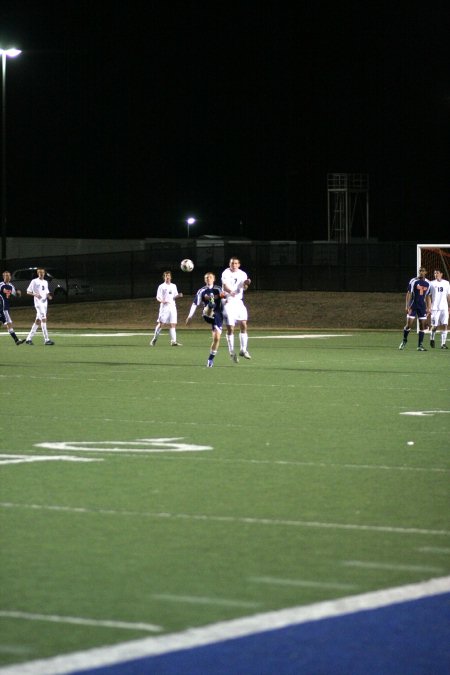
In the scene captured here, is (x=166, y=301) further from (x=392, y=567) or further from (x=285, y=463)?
(x=392, y=567)

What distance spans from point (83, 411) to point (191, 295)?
149ft

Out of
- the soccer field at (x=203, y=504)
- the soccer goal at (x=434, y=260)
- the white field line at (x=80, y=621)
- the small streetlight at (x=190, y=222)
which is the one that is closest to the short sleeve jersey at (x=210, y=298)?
the soccer field at (x=203, y=504)

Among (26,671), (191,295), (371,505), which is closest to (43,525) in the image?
(371,505)

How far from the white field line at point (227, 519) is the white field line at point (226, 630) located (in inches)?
61.7

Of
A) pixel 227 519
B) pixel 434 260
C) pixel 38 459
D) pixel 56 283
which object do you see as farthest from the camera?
pixel 56 283

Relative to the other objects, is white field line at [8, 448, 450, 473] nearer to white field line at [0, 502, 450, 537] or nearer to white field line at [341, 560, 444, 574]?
white field line at [0, 502, 450, 537]

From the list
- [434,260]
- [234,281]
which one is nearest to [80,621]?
[234,281]

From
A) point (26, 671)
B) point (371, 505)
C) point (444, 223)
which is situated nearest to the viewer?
point (26, 671)

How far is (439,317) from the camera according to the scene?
36.9 meters

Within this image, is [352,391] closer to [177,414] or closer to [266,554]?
[177,414]

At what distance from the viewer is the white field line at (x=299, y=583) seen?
697 centimetres

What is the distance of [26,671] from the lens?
5395mm

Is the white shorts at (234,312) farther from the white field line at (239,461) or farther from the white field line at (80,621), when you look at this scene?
the white field line at (80,621)

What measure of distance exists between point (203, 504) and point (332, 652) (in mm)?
4102
